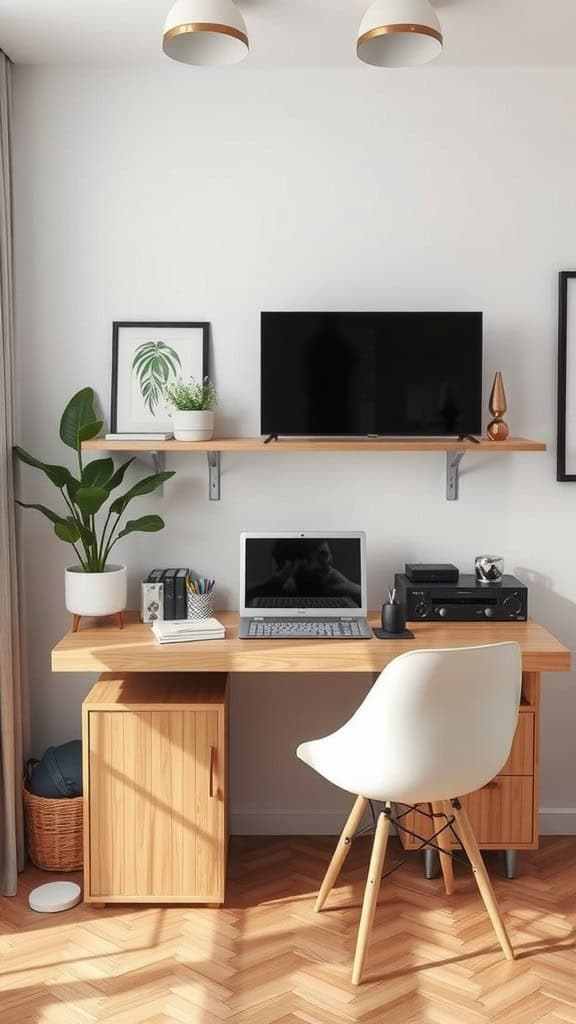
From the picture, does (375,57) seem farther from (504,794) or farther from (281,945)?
(281,945)

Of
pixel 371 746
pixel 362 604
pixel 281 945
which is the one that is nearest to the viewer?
pixel 371 746

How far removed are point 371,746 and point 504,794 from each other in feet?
2.50

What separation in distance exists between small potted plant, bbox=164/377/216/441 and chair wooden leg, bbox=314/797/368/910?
1.22 metres

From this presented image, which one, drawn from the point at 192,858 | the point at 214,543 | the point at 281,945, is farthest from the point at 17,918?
the point at 214,543

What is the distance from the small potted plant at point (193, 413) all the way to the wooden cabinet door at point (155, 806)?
0.88 meters

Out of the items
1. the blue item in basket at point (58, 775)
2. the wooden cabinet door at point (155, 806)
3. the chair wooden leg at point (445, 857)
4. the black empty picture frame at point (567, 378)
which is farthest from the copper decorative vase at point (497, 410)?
the blue item in basket at point (58, 775)

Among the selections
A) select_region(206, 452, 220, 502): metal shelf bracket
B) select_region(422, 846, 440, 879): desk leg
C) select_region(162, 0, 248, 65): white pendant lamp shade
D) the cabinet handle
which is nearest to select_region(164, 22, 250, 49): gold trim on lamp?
select_region(162, 0, 248, 65): white pendant lamp shade

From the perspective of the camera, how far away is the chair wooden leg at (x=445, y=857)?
9.91 ft

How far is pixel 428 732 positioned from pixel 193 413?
4.20 feet

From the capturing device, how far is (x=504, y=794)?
3133mm

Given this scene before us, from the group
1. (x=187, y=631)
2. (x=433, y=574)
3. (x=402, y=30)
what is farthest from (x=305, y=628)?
(x=402, y=30)

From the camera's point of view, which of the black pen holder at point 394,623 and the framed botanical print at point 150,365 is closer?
the black pen holder at point 394,623

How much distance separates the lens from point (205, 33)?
2.72 metres

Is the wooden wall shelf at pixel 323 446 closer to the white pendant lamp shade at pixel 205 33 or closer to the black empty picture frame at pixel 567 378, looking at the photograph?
the black empty picture frame at pixel 567 378
